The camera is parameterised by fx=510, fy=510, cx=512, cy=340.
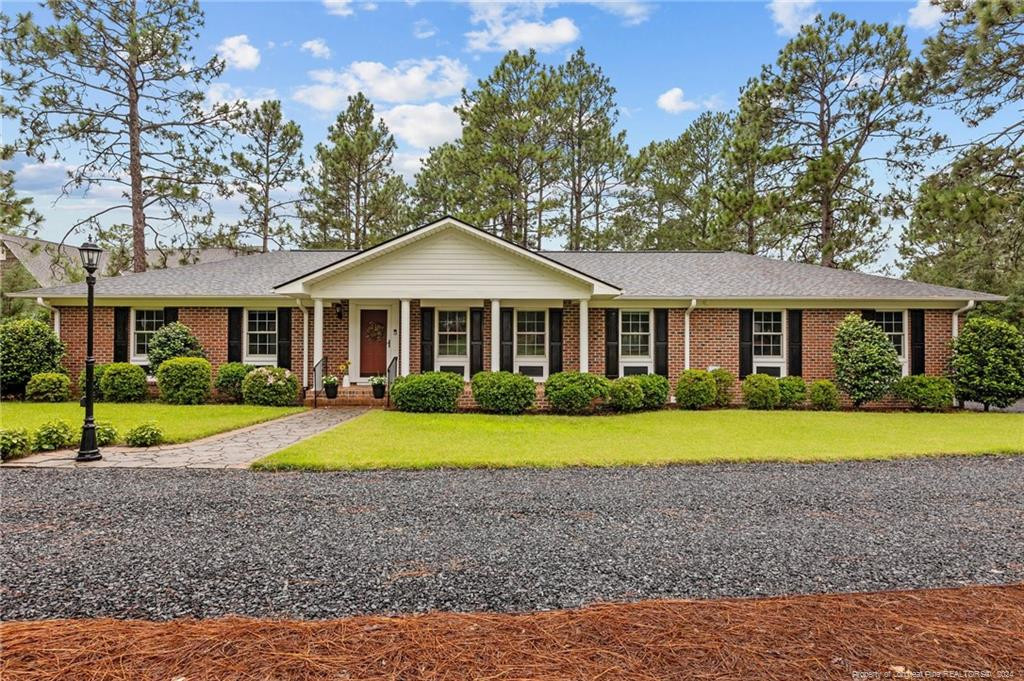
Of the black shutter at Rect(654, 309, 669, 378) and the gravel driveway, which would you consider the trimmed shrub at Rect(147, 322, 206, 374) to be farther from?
the black shutter at Rect(654, 309, 669, 378)

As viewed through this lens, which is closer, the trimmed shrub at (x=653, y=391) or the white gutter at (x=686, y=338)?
the trimmed shrub at (x=653, y=391)

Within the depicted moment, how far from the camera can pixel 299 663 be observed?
2.43m

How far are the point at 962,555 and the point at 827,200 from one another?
18.9 m

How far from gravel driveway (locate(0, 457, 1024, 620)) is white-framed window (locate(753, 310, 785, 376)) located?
7636 millimetres

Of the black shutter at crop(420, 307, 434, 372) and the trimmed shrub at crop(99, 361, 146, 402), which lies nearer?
the trimmed shrub at crop(99, 361, 146, 402)

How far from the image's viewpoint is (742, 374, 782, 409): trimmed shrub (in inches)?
519

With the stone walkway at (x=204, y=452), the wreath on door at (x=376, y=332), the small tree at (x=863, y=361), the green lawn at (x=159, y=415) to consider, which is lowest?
the stone walkway at (x=204, y=452)

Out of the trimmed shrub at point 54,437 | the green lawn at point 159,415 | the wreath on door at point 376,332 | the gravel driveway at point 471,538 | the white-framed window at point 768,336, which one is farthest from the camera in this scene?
the wreath on door at point 376,332

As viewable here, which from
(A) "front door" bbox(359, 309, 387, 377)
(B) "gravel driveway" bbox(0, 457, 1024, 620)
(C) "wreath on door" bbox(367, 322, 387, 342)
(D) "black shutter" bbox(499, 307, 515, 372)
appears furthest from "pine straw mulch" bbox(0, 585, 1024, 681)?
(C) "wreath on door" bbox(367, 322, 387, 342)

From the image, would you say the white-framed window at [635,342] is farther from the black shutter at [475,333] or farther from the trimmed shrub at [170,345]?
the trimmed shrub at [170,345]

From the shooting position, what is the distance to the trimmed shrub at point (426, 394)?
1226 cm

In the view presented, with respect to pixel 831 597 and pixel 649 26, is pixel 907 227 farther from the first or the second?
pixel 831 597

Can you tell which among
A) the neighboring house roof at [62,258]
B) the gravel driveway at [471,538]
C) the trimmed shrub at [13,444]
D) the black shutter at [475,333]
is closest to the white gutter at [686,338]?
the black shutter at [475,333]

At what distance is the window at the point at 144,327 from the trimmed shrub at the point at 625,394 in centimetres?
1261
